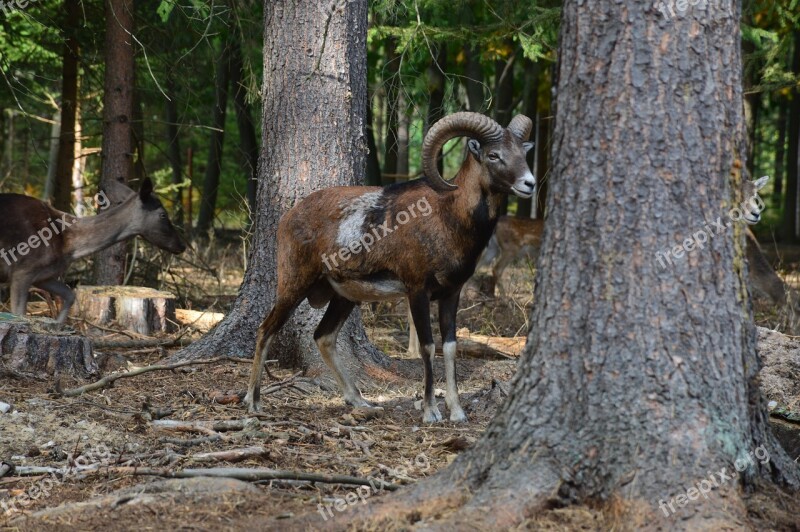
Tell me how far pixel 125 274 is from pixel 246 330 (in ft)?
17.5

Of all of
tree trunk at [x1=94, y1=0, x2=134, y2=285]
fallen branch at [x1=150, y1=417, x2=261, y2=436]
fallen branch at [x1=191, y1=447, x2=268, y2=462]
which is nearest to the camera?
fallen branch at [x1=191, y1=447, x2=268, y2=462]

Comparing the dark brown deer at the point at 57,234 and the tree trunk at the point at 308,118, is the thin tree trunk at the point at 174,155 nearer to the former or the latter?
the dark brown deer at the point at 57,234

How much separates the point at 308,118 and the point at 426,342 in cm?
254

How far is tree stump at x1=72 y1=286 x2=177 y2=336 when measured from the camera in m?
11.6

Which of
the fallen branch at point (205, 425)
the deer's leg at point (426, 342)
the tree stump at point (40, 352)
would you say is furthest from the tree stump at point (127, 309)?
the deer's leg at point (426, 342)

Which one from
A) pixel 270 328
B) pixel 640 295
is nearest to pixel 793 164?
pixel 270 328

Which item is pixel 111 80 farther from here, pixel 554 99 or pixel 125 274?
pixel 554 99

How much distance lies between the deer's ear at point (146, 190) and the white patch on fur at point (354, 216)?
5343 mm

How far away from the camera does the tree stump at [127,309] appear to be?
457 inches

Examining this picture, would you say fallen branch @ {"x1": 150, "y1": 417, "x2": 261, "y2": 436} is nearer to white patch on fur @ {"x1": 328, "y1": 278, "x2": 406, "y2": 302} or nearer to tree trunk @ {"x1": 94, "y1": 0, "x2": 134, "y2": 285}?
white patch on fur @ {"x1": 328, "y1": 278, "x2": 406, "y2": 302}

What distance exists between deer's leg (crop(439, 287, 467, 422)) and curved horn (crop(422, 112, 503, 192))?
96 centimetres

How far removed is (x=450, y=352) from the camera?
7.78 metres

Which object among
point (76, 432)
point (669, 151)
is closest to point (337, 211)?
point (76, 432)

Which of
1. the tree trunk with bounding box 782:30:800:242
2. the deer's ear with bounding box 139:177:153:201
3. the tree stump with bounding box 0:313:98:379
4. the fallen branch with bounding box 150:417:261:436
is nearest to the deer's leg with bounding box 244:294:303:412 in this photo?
the fallen branch with bounding box 150:417:261:436
